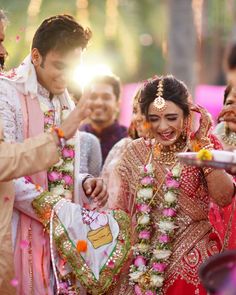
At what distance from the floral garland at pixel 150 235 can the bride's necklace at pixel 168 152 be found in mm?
90

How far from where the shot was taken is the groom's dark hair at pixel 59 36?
507 centimetres

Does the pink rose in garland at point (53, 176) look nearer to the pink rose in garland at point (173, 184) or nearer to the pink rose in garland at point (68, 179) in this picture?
the pink rose in garland at point (68, 179)

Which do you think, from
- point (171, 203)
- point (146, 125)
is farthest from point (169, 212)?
point (146, 125)

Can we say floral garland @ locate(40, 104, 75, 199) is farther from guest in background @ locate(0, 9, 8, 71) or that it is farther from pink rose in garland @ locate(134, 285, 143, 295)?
A: pink rose in garland @ locate(134, 285, 143, 295)

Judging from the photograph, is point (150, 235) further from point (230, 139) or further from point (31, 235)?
point (230, 139)

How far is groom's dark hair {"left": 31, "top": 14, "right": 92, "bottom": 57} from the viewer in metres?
5.07

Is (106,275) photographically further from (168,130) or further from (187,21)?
(187,21)

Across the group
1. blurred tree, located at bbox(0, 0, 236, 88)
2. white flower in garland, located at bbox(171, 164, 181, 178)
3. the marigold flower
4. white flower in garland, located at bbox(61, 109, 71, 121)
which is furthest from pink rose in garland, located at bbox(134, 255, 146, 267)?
blurred tree, located at bbox(0, 0, 236, 88)

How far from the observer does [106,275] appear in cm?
500

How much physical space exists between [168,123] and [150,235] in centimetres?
64

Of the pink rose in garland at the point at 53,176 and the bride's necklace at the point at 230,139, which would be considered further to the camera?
the bride's necklace at the point at 230,139

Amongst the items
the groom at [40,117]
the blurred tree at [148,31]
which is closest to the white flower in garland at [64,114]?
the groom at [40,117]

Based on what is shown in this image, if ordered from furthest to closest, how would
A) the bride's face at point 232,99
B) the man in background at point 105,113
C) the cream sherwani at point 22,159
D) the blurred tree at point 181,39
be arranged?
the blurred tree at point 181,39
the man in background at point 105,113
the bride's face at point 232,99
the cream sherwani at point 22,159

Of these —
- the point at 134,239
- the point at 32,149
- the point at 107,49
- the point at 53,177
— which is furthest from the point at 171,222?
the point at 107,49
